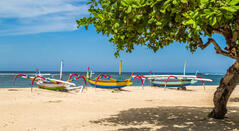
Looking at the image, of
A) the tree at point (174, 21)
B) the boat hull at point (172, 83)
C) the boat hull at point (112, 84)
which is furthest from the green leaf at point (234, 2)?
the boat hull at point (172, 83)

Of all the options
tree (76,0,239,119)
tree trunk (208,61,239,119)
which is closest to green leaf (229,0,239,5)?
tree (76,0,239,119)

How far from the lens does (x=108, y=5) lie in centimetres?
475

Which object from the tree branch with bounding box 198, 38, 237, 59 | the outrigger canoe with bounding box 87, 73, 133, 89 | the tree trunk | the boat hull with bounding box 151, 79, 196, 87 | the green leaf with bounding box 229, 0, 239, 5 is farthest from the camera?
the boat hull with bounding box 151, 79, 196, 87

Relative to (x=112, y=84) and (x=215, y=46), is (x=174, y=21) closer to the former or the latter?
(x=215, y=46)

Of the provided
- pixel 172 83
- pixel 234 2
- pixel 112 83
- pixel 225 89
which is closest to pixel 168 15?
pixel 234 2

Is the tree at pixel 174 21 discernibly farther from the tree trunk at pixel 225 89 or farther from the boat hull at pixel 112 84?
the boat hull at pixel 112 84

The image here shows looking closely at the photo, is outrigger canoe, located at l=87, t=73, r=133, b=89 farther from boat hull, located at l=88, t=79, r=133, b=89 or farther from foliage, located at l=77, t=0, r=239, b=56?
foliage, located at l=77, t=0, r=239, b=56

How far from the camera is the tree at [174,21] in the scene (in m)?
3.12

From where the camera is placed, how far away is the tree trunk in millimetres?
6863

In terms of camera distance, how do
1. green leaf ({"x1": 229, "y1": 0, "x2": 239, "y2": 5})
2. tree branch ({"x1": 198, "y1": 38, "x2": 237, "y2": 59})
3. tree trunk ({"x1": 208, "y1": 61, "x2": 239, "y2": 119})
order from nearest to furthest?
green leaf ({"x1": 229, "y1": 0, "x2": 239, "y2": 5})
tree branch ({"x1": 198, "y1": 38, "x2": 237, "y2": 59})
tree trunk ({"x1": 208, "y1": 61, "x2": 239, "y2": 119})

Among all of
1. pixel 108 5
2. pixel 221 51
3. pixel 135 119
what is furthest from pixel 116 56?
pixel 221 51

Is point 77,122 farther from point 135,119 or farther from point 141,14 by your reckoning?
point 141,14

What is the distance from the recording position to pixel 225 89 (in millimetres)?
7086

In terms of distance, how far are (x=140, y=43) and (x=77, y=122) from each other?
3.76 metres
